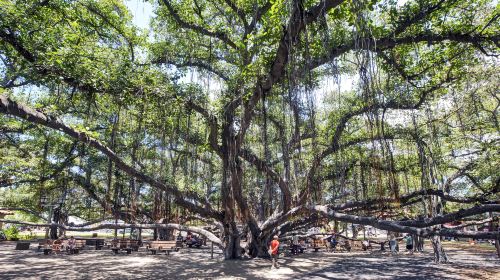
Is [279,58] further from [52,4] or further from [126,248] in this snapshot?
[126,248]

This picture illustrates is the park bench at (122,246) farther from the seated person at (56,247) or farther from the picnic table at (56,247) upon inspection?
the seated person at (56,247)

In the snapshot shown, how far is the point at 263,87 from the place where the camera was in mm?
6391

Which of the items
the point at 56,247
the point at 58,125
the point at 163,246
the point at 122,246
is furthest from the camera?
the point at 122,246

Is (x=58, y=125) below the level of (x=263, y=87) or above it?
below

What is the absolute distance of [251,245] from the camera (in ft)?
38.8

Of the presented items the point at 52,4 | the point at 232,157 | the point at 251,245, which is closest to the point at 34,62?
the point at 52,4

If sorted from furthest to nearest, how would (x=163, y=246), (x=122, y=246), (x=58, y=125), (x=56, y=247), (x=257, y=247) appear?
(x=122, y=246) < (x=163, y=246) < (x=56, y=247) < (x=257, y=247) < (x=58, y=125)

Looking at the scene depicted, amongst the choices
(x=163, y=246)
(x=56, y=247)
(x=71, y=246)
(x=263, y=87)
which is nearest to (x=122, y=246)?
(x=71, y=246)

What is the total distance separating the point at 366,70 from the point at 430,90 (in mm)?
6164

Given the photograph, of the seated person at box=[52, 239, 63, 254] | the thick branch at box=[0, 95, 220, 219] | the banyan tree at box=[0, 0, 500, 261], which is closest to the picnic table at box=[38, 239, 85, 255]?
the seated person at box=[52, 239, 63, 254]

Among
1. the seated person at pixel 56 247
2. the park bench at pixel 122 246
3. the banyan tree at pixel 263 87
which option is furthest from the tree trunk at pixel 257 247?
the seated person at pixel 56 247

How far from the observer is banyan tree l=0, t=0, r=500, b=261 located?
514cm

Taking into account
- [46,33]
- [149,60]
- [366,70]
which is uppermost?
[149,60]

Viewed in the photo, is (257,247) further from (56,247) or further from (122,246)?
(56,247)
